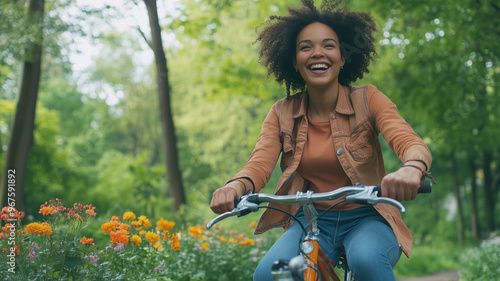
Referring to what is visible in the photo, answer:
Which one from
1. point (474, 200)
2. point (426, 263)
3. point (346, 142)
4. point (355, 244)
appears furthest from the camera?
point (474, 200)

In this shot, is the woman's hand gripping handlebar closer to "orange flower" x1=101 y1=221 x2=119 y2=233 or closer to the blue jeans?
the blue jeans

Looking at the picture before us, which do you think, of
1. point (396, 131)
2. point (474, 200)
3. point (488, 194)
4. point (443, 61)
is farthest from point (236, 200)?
point (474, 200)

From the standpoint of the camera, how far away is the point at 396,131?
2.62 meters

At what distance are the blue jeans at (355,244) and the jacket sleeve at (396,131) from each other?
35 centimetres

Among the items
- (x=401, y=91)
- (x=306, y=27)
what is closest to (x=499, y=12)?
(x=401, y=91)

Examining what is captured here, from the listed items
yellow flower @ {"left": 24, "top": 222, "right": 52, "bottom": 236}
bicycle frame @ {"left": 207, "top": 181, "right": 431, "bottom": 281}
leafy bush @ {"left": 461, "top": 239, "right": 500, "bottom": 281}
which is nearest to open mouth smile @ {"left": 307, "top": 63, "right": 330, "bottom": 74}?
bicycle frame @ {"left": 207, "top": 181, "right": 431, "bottom": 281}

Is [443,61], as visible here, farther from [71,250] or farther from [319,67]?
[71,250]

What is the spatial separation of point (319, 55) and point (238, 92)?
11488 mm

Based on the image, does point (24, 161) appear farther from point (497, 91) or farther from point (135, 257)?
point (497, 91)

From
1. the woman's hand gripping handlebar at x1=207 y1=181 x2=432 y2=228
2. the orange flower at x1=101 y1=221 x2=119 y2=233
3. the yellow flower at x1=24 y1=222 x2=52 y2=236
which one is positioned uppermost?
the woman's hand gripping handlebar at x1=207 y1=181 x2=432 y2=228

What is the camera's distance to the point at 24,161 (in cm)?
968

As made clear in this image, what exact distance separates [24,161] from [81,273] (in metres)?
7.20

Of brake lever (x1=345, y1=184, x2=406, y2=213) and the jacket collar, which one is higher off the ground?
the jacket collar

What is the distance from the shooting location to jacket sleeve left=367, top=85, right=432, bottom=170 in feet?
7.98
